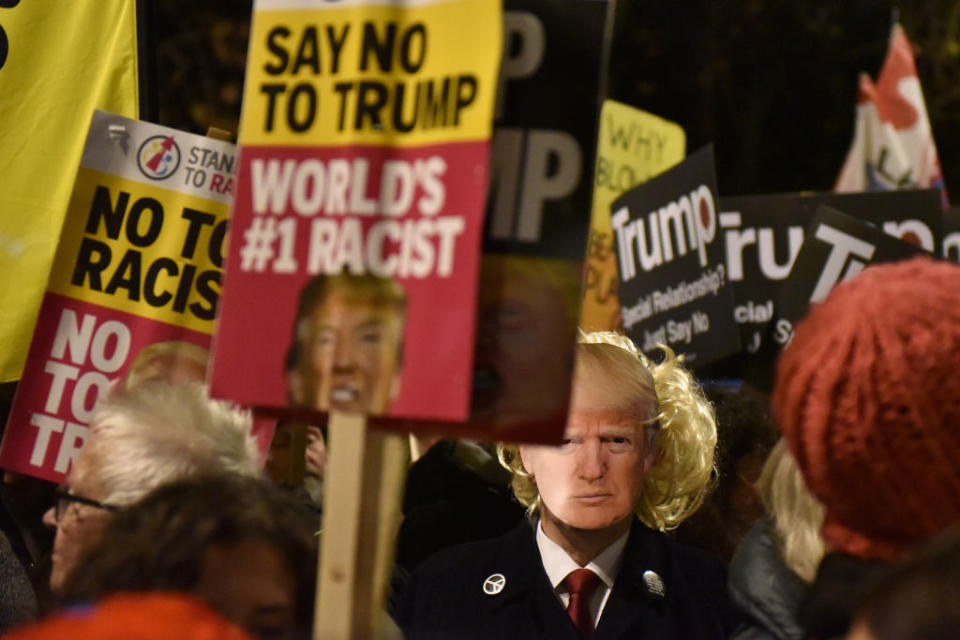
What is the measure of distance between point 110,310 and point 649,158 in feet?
10.7

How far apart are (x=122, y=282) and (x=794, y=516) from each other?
1701 millimetres

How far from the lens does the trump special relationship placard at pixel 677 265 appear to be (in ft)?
14.3

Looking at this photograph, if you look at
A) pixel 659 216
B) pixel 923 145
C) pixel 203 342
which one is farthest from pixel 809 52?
pixel 203 342

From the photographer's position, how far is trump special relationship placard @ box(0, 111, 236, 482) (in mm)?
3189

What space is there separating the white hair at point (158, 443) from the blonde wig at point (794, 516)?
834 mm

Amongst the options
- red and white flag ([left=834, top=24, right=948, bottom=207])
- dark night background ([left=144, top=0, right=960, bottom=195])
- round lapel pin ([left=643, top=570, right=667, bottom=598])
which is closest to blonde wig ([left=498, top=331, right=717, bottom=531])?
round lapel pin ([left=643, top=570, right=667, bottom=598])

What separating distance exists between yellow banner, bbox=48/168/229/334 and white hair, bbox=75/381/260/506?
0.76m

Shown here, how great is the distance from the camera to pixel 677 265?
4.58m

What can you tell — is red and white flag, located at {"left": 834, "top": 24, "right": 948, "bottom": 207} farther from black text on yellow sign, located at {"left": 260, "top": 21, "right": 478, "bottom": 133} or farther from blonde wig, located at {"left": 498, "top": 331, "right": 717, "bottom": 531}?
black text on yellow sign, located at {"left": 260, "top": 21, "right": 478, "bottom": 133}

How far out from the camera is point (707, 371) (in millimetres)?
4367

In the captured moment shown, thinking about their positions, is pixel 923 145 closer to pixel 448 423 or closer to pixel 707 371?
pixel 707 371

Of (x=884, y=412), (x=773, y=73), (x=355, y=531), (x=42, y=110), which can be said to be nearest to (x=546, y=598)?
(x=355, y=531)

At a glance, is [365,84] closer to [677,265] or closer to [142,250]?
→ [142,250]

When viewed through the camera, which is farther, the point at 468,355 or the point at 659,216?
the point at 659,216
